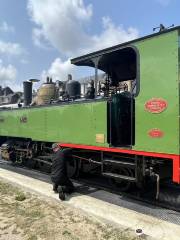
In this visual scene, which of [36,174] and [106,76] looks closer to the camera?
[106,76]

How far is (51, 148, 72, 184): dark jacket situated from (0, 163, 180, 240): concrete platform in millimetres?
393

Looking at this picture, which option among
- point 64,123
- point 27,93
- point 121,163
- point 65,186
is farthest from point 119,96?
point 27,93

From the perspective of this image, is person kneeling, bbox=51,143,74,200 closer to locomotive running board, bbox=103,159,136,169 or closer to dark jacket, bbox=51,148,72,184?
dark jacket, bbox=51,148,72,184

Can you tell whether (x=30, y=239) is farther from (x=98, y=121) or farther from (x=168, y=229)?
(x=98, y=121)

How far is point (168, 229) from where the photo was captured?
5609 mm

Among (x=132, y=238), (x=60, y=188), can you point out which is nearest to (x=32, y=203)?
(x=60, y=188)

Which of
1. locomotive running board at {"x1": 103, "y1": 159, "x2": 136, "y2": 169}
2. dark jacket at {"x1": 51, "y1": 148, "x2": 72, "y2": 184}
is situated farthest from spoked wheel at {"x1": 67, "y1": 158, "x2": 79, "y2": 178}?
locomotive running board at {"x1": 103, "y1": 159, "x2": 136, "y2": 169}

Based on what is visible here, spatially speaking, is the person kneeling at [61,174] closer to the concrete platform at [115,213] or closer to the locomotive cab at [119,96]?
the concrete platform at [115,213]

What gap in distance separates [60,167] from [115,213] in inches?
89.5

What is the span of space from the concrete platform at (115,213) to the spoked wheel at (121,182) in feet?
1.17

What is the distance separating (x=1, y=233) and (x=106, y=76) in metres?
5.10

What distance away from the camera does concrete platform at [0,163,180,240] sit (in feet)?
18.1

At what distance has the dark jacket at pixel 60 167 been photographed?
26.2 ft

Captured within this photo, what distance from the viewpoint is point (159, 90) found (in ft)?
20.9
